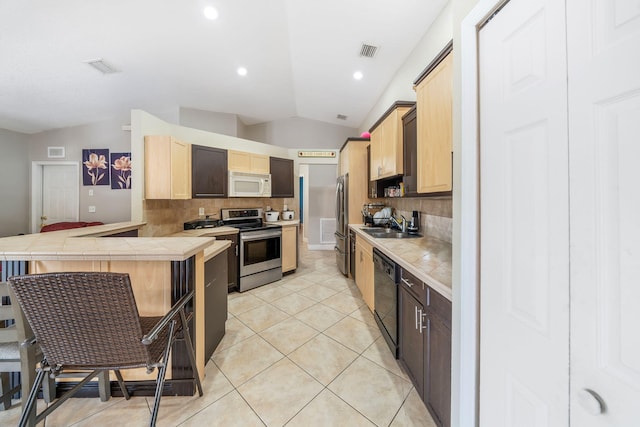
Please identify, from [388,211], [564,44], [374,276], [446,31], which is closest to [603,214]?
[564,44]

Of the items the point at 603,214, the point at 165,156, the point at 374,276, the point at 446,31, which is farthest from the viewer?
the point at 165,156

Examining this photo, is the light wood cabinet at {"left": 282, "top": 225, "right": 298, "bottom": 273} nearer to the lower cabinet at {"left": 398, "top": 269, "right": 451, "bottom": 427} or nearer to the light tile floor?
the light tile floor

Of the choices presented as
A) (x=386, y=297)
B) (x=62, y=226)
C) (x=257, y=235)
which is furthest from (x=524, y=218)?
(x=62, y=226)

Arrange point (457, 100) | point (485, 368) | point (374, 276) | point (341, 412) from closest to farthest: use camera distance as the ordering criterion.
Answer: point (485, 368)
point (457, 100)
point (341, 412)
point (374, 276)

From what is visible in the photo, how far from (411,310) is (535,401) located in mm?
891

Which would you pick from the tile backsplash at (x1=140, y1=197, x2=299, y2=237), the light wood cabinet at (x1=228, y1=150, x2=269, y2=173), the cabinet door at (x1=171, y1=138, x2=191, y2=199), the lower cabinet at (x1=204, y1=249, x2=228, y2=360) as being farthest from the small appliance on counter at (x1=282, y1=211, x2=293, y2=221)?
the lower cabinet at (x1=204, y1=249, x2=228, y2=360)

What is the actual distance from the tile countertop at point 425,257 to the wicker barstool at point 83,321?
54.6 inches

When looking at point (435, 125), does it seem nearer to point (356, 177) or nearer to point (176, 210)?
point (356, 177)

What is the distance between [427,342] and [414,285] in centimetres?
32

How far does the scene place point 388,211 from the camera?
325 cm

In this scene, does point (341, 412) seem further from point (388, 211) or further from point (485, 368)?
point (388, 211)

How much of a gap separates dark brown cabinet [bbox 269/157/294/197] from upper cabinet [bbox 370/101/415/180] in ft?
6.30

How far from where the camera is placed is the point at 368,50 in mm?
2846

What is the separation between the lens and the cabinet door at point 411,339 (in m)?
1.41
